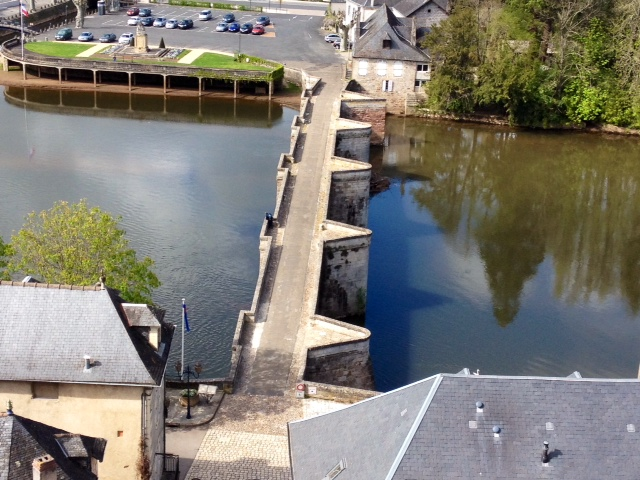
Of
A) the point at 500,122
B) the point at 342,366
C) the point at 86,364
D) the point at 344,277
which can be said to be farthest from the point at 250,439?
the point at 500,122

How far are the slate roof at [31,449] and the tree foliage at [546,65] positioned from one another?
5653 cm

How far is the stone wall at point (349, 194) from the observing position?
47.9 metres

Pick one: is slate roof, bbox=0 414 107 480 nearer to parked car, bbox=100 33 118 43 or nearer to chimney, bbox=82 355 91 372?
chimney, bbox=82 355 91 372

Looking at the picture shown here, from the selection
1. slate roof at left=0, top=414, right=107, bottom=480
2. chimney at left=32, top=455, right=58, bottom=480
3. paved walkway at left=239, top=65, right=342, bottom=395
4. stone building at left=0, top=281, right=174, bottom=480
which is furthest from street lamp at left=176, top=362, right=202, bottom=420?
chimney at left=32, top=455, right=58, bottom=480

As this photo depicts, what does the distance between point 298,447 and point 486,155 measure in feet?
161

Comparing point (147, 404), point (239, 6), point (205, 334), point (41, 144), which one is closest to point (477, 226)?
point (205, 334)

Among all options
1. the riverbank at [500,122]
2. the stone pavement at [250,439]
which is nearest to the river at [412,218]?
the riverbank at [500,122]

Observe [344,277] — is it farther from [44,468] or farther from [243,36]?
[243,36]

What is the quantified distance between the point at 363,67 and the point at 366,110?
8.15 metres

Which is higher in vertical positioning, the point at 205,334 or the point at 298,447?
the point at 298,447

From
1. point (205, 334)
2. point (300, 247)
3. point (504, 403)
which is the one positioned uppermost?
point (504, 403)

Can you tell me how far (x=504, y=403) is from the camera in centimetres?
2102

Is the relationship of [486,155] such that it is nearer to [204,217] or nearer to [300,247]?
[204,217]

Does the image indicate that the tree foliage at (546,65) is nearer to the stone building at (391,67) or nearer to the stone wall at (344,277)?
the stone building at (391,67)
